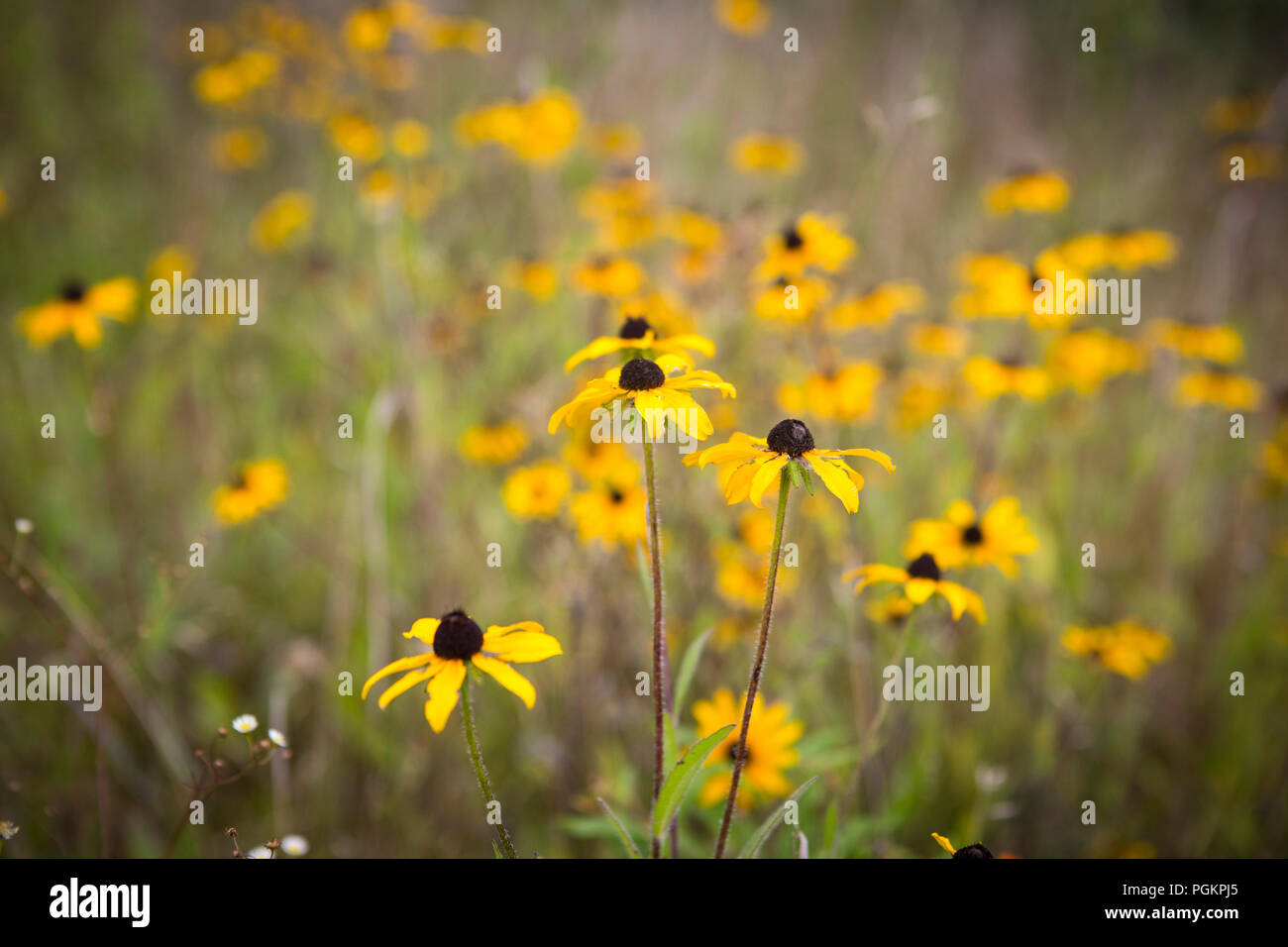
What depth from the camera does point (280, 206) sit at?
3.70 metres

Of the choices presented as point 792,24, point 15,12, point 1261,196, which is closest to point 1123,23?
point 1261,196

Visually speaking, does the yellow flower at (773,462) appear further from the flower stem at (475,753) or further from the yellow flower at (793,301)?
the yellow flower at (793,301)

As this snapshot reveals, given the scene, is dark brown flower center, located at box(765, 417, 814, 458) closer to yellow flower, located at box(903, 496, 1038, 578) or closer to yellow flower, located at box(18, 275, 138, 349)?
yellow flower, located at box(903, 496, 1038, 578)

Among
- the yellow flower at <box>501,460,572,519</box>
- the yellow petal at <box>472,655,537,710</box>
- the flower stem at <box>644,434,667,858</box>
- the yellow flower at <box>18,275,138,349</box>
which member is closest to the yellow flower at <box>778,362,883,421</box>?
the yellow flower at <box>501,460,572,519</box>

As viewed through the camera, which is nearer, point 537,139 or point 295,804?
point 295,804

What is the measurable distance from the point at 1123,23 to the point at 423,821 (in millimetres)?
5740

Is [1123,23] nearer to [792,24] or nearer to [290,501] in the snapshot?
[792,24]

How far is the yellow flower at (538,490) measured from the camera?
7.55 ft

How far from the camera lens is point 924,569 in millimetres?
1616

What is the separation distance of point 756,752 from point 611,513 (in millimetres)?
764

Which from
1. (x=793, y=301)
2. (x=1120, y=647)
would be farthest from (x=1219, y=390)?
(x=793, y=301)

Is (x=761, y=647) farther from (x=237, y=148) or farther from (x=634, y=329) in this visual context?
(x=237, y=148)

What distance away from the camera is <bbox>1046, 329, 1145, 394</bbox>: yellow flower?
111 inches
